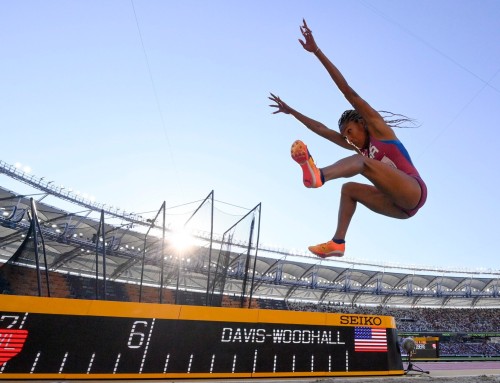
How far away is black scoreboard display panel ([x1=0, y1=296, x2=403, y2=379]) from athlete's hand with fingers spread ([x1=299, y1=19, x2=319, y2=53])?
5298 mm

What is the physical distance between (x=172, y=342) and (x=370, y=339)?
449 centimetres

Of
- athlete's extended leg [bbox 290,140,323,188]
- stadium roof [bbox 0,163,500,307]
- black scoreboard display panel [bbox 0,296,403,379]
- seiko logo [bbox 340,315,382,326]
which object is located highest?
stadium roof [bbox 0,163,500,307]

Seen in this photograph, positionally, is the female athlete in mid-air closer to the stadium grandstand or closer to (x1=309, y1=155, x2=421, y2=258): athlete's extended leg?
(x1=309, y1=155, x2=421, y2=258): athlete's extended leg

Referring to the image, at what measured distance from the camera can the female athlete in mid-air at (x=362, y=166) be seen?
2512 mm

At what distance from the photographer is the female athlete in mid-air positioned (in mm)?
2512

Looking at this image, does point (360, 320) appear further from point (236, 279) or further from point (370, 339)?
point (236, 279)

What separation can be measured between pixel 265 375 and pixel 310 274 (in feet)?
115

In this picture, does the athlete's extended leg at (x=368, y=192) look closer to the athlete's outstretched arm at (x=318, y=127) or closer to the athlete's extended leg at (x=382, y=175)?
the athlete's extended leg at (x=382, y=175)

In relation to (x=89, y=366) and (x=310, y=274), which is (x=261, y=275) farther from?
(x=89, y=366)

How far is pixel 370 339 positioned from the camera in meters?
7.72

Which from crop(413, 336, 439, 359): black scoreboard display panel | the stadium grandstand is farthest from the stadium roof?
crop(413, 336, 439, 359): black scoreboard display panel

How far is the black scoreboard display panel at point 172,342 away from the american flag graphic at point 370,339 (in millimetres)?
21

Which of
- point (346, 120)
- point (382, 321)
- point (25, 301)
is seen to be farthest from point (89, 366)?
point (382, 321)

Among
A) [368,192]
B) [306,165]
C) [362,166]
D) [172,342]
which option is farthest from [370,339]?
[306,165]
